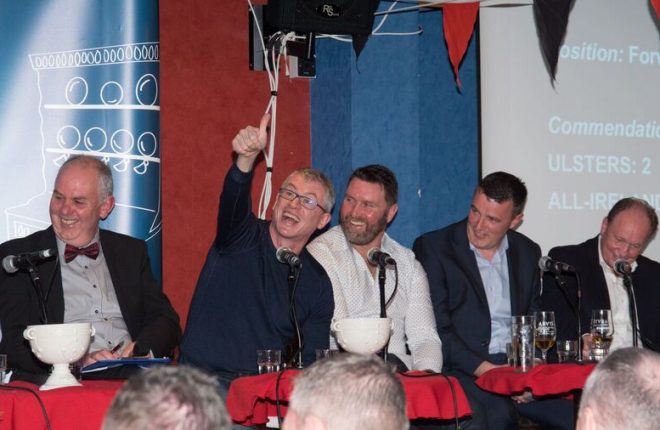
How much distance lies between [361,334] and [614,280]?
2133 mm

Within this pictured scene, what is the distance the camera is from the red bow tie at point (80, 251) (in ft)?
14.2

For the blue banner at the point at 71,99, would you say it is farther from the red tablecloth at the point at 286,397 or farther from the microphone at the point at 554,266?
the microphone at the point at 554,266

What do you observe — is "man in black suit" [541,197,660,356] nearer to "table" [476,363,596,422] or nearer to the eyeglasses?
"table" [476,363,596,422]

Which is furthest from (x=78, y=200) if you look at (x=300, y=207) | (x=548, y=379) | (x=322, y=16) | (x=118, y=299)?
(x=548, y=379)

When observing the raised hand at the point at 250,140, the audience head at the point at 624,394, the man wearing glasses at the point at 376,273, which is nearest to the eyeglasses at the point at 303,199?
the man wearing glasses at the point at 376,273

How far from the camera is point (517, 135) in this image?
594 cm

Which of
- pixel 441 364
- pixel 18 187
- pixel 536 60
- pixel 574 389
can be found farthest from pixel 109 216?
pixel 536 60

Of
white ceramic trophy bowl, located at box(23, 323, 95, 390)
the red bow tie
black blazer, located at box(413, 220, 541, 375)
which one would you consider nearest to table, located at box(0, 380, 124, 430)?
white ceramic trophy bowl, located at box(23, 323, 95, 390)

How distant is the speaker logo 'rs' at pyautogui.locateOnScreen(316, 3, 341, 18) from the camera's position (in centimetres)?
540

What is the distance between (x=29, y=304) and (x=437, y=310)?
6.29 ft

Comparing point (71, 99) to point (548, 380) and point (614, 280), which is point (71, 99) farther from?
point (614, 280)

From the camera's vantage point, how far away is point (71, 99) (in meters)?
4.83

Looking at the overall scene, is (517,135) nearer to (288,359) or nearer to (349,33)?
(349,33)

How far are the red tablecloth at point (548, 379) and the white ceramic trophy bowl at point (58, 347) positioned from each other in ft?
5.30
